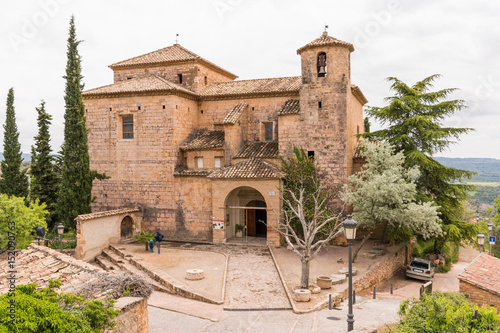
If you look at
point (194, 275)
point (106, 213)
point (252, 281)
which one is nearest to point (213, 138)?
point (106, 213)

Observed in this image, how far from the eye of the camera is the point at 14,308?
6.20 meters

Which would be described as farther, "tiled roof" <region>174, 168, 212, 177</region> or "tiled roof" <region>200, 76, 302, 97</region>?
"tiled roof" <region>200, 76, 302, 97</region>

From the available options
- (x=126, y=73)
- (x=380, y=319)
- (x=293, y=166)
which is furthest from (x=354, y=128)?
(x=126, y=73)

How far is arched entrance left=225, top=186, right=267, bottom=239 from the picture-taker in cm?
2502

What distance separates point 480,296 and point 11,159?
33.2 meters

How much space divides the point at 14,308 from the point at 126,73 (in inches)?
1022

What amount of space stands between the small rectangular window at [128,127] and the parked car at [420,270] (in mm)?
19790

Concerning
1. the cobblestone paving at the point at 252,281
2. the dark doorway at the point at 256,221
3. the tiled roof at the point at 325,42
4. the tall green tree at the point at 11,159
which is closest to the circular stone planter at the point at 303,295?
the cobblestone paving at the point at 252,281

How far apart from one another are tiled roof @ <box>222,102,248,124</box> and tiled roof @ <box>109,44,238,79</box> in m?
4.94

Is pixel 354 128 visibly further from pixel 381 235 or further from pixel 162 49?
pixel 162 49

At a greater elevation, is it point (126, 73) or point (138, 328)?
point (126, 73)

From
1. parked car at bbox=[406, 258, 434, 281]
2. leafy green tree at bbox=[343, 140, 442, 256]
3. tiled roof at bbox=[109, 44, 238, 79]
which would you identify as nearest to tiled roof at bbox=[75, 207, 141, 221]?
tiled roof at bbox=[109, 44, 238, 79]

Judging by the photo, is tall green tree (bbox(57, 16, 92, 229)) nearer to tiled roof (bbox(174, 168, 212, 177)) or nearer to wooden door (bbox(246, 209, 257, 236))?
tiled roof (bbox(174, 168, 212, 177))

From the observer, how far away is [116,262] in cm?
1972
